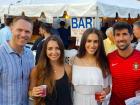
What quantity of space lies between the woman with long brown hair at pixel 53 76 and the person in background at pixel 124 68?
0.60m

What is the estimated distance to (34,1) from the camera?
448 inches

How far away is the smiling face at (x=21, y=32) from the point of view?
11.8 feet

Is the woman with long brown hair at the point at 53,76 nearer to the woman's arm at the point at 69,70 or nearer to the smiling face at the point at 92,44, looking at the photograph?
the woman's arm at the point at 69,70

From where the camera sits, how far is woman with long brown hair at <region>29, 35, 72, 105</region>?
4.04 m

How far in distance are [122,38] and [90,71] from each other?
0.58 meters

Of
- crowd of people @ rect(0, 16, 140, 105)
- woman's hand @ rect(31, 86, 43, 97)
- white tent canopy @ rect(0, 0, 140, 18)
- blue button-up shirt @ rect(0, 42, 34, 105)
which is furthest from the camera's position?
white tent canopy @ rect(0, 0, 140, 18)

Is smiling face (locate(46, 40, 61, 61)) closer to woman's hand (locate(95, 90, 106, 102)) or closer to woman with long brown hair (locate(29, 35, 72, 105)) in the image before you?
woman with long brown hair (locate(29, 35, 72, 105))

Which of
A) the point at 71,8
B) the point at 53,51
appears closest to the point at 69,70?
the point at 53,51

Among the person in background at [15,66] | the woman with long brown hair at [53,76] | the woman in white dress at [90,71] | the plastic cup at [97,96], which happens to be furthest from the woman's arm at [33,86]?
the plastic cup at [97,96]

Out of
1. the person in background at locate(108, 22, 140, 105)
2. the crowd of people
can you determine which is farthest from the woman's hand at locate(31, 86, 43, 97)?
the person in background at locate(108, 22, 140, 105)

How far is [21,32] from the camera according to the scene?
361cm

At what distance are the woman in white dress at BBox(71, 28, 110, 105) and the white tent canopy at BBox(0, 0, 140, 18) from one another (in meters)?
5.04

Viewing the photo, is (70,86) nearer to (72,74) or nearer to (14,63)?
(72,74)

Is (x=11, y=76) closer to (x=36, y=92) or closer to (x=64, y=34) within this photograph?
(x=36, y=92)
